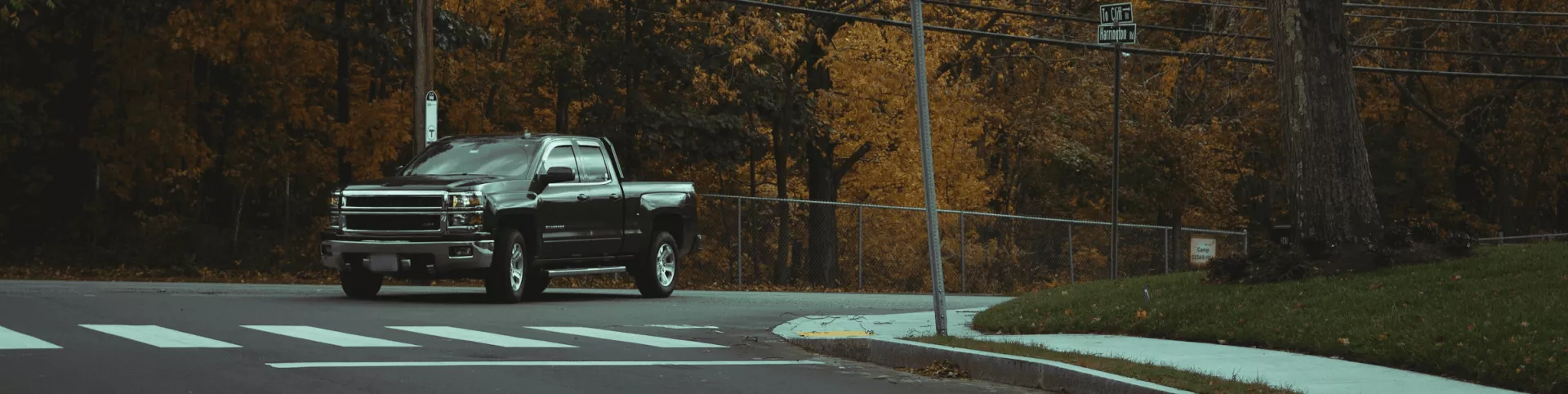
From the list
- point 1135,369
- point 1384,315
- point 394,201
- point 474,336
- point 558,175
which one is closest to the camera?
point 1135,369

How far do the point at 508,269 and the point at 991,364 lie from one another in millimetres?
8528

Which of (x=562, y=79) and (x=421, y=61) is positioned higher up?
(x=562, y=79)

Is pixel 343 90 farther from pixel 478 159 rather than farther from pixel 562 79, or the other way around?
pixel 478 159

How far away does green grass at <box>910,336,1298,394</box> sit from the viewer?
962cm

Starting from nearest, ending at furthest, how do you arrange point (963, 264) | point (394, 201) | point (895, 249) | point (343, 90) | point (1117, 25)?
1. point (394, 201)
2. point (1117, 25)
3. point (343, 90)
4. point (963, 264)
5. point (895, 249)

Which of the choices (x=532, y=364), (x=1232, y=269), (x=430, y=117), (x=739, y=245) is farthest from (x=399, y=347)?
(x=739, y=245)

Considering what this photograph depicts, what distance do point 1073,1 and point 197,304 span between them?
28.8 metres

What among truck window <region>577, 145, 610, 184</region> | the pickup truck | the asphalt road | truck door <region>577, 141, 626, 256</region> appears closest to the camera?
the asphalt road

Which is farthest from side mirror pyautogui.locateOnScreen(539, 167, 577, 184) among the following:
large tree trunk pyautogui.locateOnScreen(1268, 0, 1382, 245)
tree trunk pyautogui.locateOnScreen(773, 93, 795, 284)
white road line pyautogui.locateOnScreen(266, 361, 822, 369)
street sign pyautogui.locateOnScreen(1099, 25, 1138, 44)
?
tree trunk pyautogui.locateOnScreen(773, 93, 795, 284)

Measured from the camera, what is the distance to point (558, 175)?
1872 centimetres

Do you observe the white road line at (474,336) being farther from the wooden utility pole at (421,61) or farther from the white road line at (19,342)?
the wooden utility pole at (421,61)

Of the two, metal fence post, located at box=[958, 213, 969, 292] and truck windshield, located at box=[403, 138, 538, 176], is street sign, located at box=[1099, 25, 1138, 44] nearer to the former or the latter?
metal fence post, located at box=[958, 213, 969, 292]

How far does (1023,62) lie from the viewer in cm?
4147

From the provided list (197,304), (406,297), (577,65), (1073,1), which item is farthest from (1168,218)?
(197,304)
